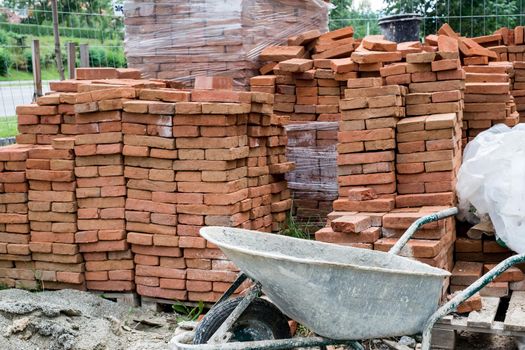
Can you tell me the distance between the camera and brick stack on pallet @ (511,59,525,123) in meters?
7.92

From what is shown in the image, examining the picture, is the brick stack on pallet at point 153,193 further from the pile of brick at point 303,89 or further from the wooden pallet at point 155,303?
the pile of brick at point 303,89

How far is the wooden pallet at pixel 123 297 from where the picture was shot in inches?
230

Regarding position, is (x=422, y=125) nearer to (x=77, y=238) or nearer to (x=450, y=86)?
(x=450, y=86)

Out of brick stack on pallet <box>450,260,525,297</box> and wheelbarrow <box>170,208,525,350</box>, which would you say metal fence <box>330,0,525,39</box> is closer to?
brick stack on pallet <box>450,260,525,297</box>

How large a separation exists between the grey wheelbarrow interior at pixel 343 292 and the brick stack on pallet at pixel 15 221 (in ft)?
8.79

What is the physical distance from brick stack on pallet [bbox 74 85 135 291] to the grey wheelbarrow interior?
2077 mm

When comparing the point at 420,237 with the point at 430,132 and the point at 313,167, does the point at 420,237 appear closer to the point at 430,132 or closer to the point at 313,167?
the point at 430,132

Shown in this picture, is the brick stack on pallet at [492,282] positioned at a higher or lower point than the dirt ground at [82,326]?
higher

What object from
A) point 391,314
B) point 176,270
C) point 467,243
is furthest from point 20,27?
point 391,314

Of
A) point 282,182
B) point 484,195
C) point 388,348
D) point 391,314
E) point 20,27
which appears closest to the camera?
point 391,314

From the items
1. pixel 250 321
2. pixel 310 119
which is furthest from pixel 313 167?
pixel 250 321

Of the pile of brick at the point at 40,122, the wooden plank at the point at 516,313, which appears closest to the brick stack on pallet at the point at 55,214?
the pile of brick at the point at 40,122

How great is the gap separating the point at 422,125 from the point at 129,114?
2219 millimetres

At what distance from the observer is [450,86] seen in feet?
18.1
